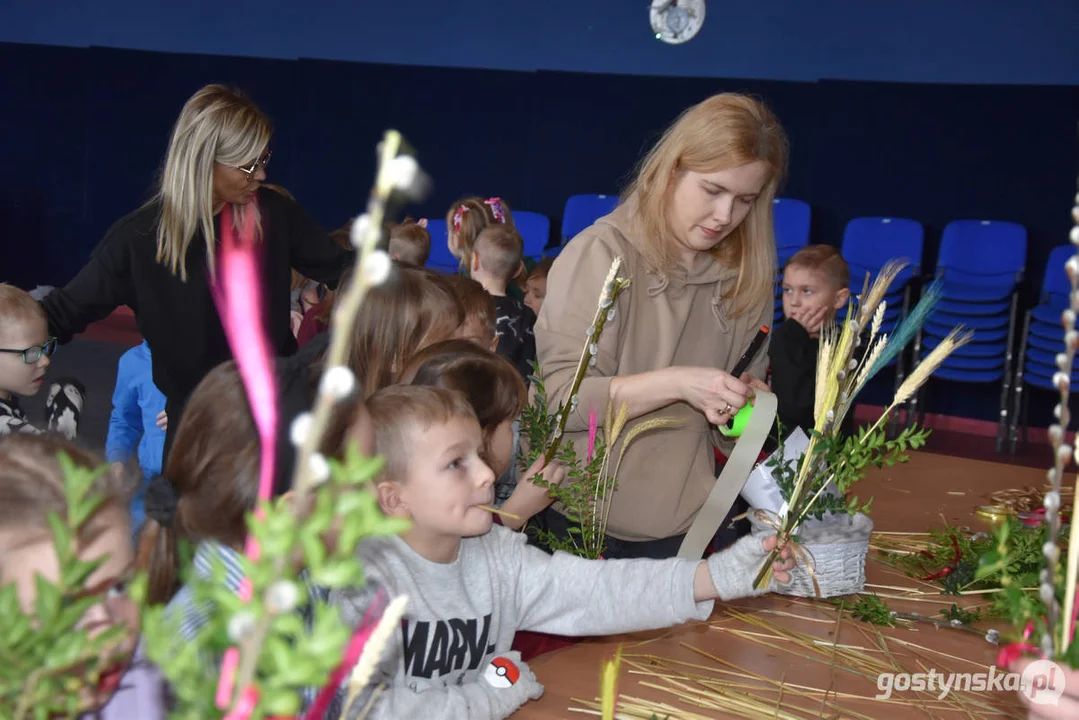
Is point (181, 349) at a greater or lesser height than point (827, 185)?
lesser

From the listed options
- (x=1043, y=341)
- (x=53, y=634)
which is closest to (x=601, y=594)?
(x=53, y=634)

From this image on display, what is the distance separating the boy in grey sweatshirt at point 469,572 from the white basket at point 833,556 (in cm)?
15

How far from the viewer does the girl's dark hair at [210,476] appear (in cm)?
133

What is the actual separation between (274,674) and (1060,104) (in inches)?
301

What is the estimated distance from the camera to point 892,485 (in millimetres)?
2920

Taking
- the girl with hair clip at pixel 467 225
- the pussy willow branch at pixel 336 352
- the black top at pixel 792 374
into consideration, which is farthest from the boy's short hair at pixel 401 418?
the girl with hair clip at pixel 467 225

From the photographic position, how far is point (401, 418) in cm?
178

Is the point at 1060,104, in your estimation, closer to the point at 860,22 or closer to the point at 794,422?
the point at 860,22

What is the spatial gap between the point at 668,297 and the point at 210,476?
115 centimetres

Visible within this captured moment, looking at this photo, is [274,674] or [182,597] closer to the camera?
[274,674]

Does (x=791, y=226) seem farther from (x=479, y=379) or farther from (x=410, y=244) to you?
(x=479, y=379)

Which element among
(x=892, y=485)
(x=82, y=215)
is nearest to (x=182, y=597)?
(x=892, y=485)

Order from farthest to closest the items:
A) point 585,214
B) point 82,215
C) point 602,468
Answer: point 82,215
point 585,214
point 602,468

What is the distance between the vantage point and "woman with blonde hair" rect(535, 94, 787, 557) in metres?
2.14
